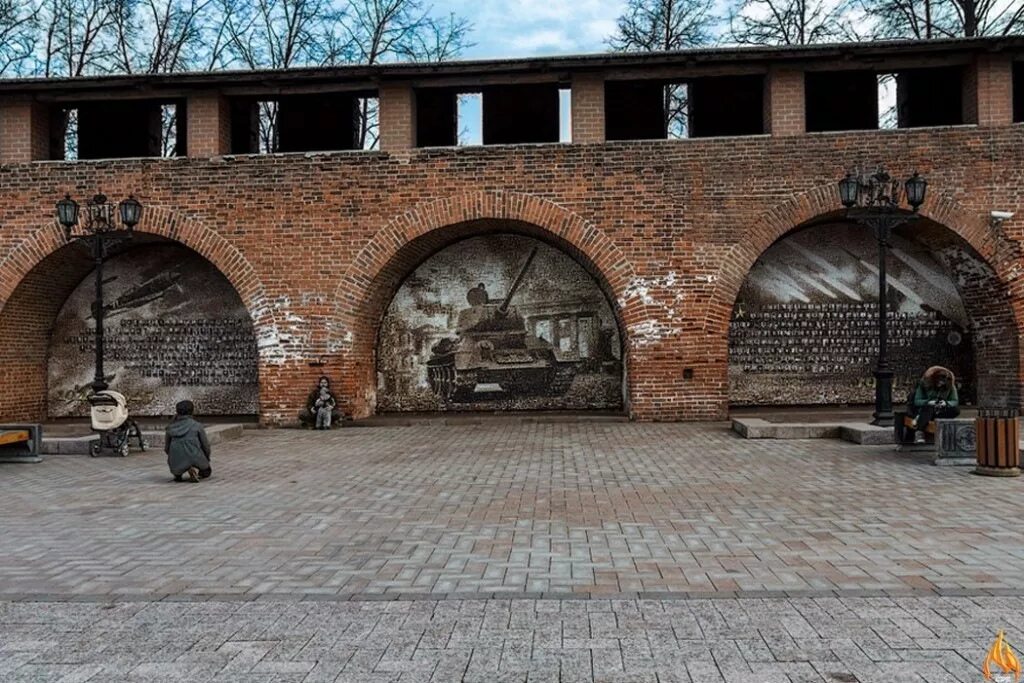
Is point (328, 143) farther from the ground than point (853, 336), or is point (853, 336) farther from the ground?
point (328, 143)

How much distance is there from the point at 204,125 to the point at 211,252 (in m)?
2.32

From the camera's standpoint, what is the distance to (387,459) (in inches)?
382

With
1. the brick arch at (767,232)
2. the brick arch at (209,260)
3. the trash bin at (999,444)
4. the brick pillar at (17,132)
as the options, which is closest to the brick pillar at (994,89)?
the brick arch at (767,232)

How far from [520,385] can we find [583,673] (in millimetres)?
12344

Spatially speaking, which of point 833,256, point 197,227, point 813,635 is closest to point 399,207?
point 197,227

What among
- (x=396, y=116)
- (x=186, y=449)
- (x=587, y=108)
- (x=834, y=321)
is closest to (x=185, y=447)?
(x=186, y=449)

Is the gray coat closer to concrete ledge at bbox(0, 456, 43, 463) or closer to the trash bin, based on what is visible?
concrete ledge at bbox(0, 456, 43, 463)

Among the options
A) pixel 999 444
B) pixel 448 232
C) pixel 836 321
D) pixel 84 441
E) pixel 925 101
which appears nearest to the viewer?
pixel 999 444

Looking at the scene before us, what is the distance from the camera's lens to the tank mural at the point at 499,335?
15.4 metres

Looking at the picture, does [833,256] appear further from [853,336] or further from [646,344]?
[646,344]

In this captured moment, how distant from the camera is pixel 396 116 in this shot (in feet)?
46.0

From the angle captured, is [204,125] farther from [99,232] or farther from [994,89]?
[994,89]

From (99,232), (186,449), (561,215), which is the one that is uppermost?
(561,215)

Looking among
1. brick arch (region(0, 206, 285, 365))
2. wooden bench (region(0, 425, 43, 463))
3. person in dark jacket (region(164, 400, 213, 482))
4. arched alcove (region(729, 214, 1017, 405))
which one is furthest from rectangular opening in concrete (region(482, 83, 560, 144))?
wooden bench (region(0, 425, 43, 463))
